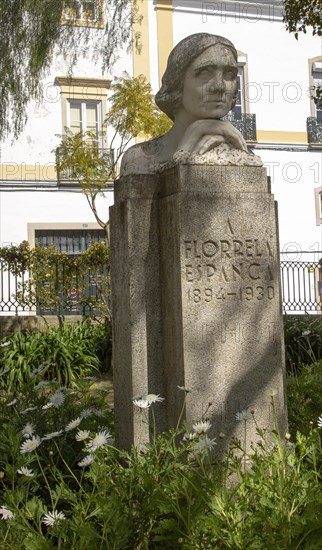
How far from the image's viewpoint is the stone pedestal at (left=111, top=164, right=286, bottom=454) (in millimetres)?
4070

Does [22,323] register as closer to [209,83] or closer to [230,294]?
[209,83]

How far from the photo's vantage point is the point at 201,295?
407cm

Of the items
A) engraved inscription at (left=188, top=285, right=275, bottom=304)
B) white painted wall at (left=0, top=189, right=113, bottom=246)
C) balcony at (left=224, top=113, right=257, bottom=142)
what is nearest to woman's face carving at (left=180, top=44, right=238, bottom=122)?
engraved inscription at (left=188, top=285, right=275, bottom=304)

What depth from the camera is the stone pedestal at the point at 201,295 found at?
13.4ft

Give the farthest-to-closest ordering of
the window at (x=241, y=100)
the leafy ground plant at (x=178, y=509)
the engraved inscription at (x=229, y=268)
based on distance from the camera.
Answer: the window at (x=241, y=100) < the engraved inscription at (x=229, y=268) < the leafy ground plant at (x=178, y=509)

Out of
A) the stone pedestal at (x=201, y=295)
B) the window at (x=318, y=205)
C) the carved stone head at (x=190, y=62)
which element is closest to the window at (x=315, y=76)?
the window at (x=318, y=205)

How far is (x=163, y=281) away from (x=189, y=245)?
12.0 inches

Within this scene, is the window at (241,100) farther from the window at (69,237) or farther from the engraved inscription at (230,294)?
the engraved inscription at (230,294)

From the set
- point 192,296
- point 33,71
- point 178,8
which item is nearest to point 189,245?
point 192,296

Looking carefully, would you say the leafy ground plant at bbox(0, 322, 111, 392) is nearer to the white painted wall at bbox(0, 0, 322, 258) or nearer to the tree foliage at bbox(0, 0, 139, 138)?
the tree foliage at bbox(0, 0, 139, 138)

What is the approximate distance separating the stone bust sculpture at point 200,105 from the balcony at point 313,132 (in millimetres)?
20579

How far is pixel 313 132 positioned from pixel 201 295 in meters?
21.4

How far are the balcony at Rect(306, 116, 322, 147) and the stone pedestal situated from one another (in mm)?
20919

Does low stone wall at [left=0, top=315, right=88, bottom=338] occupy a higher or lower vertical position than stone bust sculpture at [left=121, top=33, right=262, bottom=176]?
lower
